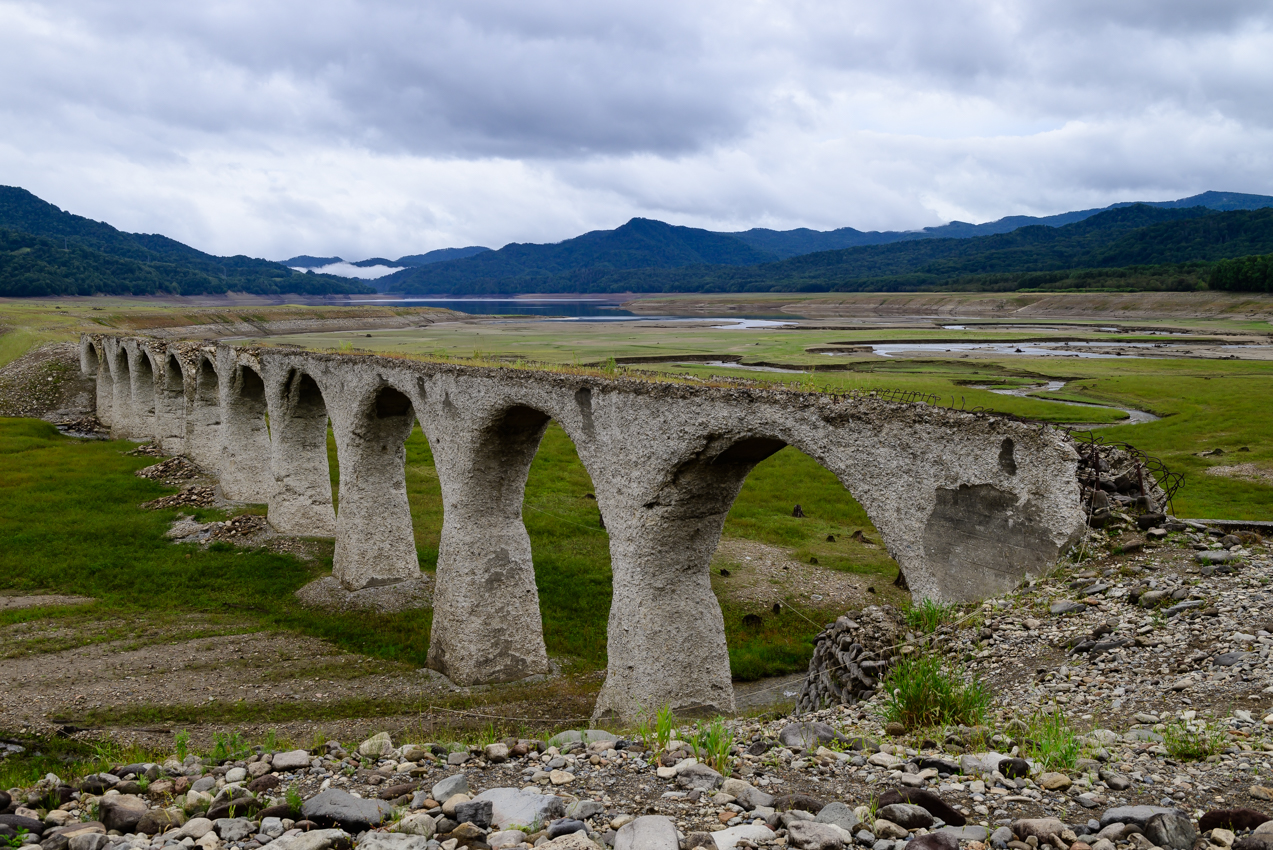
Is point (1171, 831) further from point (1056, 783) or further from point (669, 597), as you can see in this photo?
point (669, 597)

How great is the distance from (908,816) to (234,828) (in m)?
5.95

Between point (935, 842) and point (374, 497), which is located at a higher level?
point (935, 842)

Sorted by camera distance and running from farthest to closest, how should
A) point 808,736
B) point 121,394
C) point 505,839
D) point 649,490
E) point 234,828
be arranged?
point 121,394 → point 649,490 → point 808,736 → point 234,828 → point 505,839

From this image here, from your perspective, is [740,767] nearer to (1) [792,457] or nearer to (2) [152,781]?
(2) [152,781]

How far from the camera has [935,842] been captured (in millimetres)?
5781

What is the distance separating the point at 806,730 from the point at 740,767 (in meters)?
1.15

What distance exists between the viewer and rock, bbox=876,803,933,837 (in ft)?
20.4

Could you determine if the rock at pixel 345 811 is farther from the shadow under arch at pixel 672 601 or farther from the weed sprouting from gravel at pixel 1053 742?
the shadow under arch at pixel 672 601

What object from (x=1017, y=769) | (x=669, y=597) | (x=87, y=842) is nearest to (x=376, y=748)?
(x=87, y=842)

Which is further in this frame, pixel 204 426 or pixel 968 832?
pixel 204 426

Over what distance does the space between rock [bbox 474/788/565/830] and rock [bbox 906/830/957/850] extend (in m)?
3.12

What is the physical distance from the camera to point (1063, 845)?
18.7 ft

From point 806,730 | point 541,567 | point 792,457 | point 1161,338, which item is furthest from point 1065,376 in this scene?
point 806,730

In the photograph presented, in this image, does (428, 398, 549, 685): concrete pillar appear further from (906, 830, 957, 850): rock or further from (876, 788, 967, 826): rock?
(906, 830, 957, 850): rock
